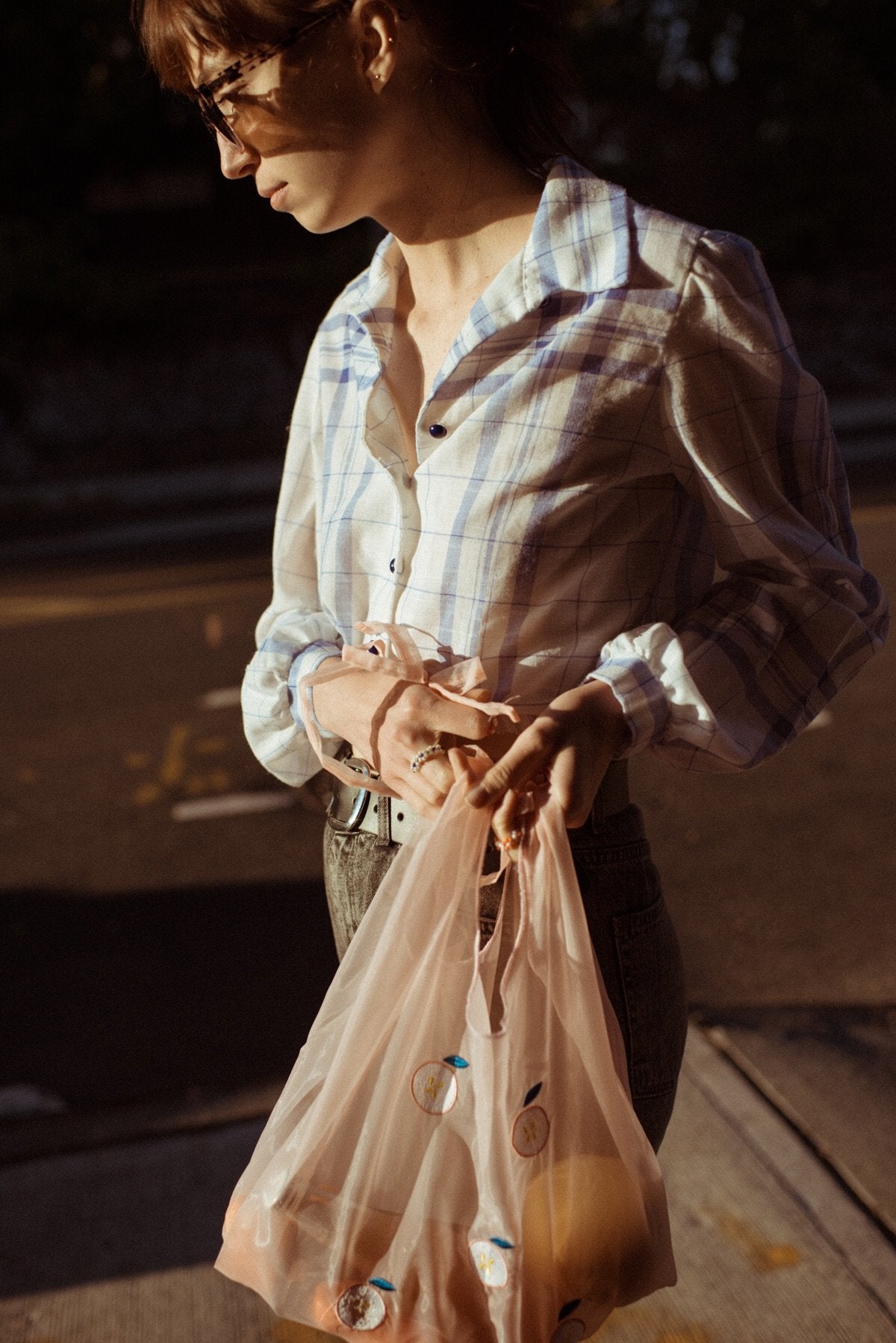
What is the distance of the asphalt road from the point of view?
323 cm

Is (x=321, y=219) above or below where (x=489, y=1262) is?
above

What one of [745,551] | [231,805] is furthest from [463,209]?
[231,805]

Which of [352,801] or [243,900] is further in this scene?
[243,900]

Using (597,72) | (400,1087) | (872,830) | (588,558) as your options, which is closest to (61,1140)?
(400,1087)

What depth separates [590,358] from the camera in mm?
1362

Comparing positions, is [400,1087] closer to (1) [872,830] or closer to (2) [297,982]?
(2) [297,982]

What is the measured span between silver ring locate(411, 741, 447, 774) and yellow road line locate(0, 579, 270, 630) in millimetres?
6882

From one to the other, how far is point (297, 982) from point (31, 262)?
1670 cm

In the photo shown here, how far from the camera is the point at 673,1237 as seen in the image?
2.49 meters

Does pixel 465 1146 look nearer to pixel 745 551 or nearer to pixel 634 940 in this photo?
pixel 634 940

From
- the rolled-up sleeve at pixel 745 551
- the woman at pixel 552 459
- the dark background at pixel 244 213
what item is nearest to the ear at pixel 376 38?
the woman at pixel 552 459

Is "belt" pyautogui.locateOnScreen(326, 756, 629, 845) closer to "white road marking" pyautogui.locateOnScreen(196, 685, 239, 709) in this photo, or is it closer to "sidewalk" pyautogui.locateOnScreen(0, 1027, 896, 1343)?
"sidewalk" pyautogui.locateOnScreen(0, 1027, 896, 1343)

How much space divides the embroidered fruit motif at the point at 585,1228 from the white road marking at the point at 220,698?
511cm

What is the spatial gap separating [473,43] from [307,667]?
72cm
